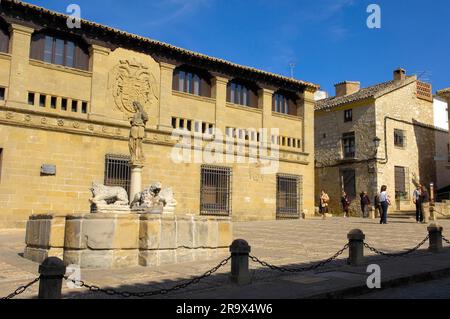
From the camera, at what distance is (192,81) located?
24.0m

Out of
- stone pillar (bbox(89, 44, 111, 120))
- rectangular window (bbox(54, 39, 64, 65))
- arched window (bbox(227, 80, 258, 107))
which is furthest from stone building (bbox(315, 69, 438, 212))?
rectangular window (bbox(54, 39, 64, 65))

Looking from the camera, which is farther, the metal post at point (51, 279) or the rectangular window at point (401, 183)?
the rectangular window at point (401, 183)

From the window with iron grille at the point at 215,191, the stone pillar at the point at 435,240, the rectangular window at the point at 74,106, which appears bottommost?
the stone pillar at the point at 435,240

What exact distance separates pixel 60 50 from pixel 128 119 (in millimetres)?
4120

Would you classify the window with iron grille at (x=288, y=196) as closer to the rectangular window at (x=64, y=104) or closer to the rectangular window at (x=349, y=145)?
the rectangular window at (x=349, y=145)

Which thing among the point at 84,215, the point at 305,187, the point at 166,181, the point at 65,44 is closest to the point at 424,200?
→ the point at 305,187

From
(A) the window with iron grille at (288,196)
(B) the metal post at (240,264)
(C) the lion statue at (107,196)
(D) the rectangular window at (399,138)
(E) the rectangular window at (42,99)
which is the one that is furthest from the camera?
(D) the rectangular window at (399,138)

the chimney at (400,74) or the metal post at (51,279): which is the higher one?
the chimney at (400,74)

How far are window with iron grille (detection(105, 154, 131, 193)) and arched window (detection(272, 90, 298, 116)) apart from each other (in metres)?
10.1

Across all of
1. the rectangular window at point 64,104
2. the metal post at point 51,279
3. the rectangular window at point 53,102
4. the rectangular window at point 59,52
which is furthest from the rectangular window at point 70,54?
the metal post at point 51,279

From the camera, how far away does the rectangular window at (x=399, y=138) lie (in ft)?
102

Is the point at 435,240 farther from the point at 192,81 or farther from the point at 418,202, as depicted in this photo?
the point at 192,81

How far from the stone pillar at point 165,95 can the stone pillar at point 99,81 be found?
103 inches
